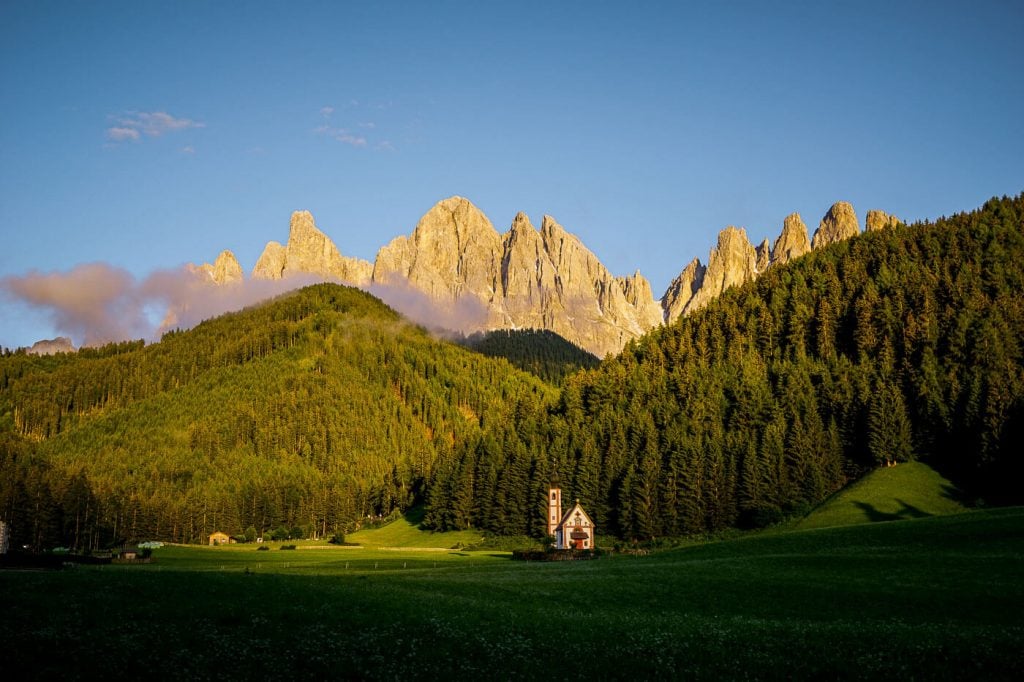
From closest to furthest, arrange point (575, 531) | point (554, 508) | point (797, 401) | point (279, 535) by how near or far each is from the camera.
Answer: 1. point (575, 531)
2. point (554, 508)
3. point (797, 401)
4. point (279, 535)

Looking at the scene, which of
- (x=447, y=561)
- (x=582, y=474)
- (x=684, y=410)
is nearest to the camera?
(x=447, y=561)

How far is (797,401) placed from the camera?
13062cm

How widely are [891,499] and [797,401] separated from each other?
32.7 metres

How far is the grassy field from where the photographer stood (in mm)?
25875

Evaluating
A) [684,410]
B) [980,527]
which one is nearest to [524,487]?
[684,410]

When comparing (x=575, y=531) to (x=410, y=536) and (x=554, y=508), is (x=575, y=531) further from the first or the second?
(x=410, y=536)

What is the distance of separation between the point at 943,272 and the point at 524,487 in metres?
97.1

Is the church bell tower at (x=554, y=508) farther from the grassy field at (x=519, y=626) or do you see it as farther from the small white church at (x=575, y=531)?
the grassy field at (x=519, y=626)

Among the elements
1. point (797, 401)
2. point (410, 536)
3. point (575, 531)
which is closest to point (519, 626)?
point (575, 531)

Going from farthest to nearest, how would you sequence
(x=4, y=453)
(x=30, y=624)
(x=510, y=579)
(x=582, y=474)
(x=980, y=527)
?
(x=4, y=453)
(x=582, y=474)
(x=980, y=527)
(x=510, y=579)
(x=30, y=624)

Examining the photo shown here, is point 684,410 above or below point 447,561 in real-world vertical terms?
above

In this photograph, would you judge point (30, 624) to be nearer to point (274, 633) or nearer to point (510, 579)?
point (274, 633)

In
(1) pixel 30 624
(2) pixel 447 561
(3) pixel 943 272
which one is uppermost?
(3) pixel 943 272

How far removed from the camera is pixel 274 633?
93.6 ft
